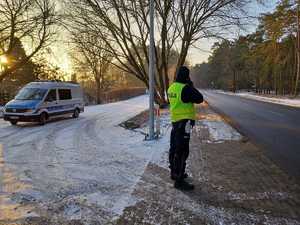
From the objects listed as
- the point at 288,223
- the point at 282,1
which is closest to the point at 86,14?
the point at 288,223

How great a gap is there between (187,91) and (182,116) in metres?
0.48

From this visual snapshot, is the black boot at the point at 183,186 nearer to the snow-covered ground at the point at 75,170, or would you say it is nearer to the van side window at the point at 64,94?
the snow-covered ground at the point at 75,170

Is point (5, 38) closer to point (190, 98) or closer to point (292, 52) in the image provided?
point (190, 98)

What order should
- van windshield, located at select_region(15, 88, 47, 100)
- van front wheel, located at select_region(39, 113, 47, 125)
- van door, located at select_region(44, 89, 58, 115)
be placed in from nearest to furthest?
van front wheel, located at select_region(39, 113, 47, 125) → van windshield, located at select_region(15, 88, 47, 100) → van door, located at select_region(44, 89, 58, 115)

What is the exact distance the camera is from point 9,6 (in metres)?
24.4

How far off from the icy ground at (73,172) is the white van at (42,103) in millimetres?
3160

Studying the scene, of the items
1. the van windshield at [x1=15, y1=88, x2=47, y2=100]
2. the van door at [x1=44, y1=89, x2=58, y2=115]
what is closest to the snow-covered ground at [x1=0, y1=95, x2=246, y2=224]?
the van windshield at [x1=15, y1=88, x2=47, y2=100]

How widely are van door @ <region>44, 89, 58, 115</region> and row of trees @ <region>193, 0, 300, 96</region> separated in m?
11.5

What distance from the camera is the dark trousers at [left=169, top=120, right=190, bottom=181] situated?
5645 mm

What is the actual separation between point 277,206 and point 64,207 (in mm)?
3209

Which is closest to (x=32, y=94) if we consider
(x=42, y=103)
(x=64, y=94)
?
(x=42, y=103)

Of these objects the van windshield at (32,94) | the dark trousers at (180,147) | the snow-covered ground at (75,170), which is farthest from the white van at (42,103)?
the dark trousers at (180,147)

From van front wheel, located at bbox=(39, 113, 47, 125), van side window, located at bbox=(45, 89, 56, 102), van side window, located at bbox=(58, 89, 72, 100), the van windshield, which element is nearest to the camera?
van front wheel, located at bbox=(39, 113, 47, 125)

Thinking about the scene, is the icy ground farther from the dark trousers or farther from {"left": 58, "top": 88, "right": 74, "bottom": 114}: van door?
{"left": 58, "top": 88, "right": 74, "bottom": 114}: van door
